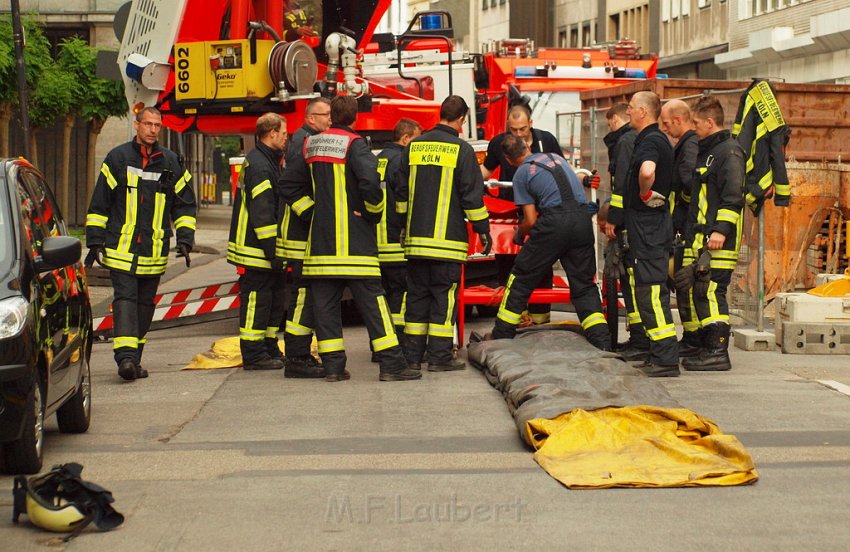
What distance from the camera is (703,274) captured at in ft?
34.9

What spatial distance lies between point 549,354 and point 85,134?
24.6m

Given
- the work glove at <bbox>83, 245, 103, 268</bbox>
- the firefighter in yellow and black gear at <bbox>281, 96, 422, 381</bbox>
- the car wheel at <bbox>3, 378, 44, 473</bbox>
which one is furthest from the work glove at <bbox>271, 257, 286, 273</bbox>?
the car wheel at <bbox>3, 378, 44, 473</bbox>

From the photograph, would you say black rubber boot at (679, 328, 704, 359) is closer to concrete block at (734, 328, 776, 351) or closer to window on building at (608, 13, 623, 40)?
concrete block at (734, 328, 776, 351)

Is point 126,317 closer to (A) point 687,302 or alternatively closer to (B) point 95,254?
(B) point 95,254

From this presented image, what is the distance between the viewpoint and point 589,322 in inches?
420

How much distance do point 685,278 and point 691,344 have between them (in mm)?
677

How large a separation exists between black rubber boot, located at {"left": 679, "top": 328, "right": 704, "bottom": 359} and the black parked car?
458cm

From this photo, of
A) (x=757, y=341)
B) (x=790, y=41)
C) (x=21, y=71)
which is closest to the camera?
(x=757, y=341)

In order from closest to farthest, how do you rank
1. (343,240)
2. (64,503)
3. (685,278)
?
(64,503) → (343,240) → (685,278)

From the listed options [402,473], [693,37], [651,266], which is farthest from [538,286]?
[693,37]

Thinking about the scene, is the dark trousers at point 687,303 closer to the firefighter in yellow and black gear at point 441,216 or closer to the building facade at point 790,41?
the firefighter in yellow and black gear at point 441,216

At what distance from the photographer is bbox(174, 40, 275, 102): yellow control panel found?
1316 cm

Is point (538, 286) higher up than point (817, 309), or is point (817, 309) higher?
point (538, 286)

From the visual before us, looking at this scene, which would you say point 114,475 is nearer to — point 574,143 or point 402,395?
point 402,395
